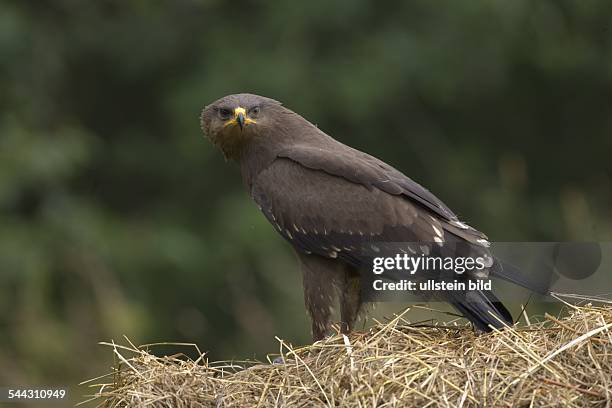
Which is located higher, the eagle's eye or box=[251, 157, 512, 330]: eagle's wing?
the eagle's eye

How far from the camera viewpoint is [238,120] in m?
5.90

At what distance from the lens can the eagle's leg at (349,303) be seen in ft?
18.1

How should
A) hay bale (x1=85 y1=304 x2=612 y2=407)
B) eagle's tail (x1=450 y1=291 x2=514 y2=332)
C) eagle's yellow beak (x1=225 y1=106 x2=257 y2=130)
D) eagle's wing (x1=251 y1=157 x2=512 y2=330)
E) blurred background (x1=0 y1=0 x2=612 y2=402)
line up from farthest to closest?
1. blurred background (x1=0 y1=0 x2=612 y2=402)
2. eagle's yellow beak (x1=225 y1=106 x2=257 y2=130)
3. eagle's wing (x1=251 y1=157 x2=512 y2=330)
4. eagle's tail (x1=450 y1=291 x2=514 y2=332)
5. hay bale (x1=85 y1=304 x2=612 y2=407)

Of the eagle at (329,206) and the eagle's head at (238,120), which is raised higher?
the eagle's head at (238,120)

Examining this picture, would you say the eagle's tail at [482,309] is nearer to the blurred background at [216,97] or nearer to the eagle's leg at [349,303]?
the eagle's leg at [349,303]

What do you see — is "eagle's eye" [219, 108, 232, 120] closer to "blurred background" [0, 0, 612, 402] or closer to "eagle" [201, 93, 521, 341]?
"eagle" [201, 93, 521, 341]

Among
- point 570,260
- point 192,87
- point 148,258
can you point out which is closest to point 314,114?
point 192,87

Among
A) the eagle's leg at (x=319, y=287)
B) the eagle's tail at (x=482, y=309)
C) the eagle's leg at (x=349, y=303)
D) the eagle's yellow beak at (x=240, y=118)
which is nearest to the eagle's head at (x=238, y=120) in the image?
the eagle's yellow beak at (x=240, y=118)

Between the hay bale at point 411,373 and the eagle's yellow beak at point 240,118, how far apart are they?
1.38m

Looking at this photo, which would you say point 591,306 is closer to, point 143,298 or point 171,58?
point 143,298

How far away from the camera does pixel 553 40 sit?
45.0ft

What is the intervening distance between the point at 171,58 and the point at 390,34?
242 centimetres

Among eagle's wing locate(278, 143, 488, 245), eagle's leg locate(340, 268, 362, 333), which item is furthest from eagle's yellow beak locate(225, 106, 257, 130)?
eagle's leg locate(340, 268, 362, 333)

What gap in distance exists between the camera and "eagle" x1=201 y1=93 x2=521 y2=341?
18.1ft
